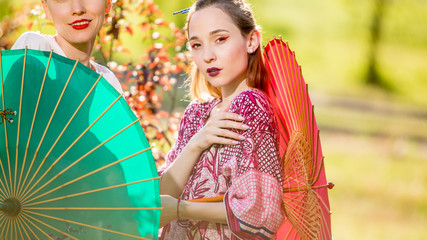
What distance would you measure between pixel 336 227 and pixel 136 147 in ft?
16.8

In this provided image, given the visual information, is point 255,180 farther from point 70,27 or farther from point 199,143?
point 70,27

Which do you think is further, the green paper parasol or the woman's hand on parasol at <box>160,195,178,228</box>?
the woman's hand on parasol at <box>160,195,178,228</box>

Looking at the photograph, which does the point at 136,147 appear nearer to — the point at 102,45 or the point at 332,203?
the point at 102,45

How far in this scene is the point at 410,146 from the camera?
9.21 metres

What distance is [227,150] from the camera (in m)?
2.07

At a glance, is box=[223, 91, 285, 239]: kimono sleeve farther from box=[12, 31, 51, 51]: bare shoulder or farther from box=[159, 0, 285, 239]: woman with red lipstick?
box=[12, 31, 51, 51]: bare shoulder

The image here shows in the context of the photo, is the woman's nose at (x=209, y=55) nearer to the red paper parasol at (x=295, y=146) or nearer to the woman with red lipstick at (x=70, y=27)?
Result: the red paper parasol at (x=295, y=146)

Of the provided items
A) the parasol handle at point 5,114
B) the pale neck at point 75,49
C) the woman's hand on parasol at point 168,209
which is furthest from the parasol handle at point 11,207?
the pale neck at point 75,49

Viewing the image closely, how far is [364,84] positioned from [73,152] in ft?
35.9

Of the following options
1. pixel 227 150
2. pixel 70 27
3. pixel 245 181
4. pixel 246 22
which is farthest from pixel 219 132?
pixel 70 27

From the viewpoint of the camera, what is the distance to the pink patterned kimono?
1.94 m

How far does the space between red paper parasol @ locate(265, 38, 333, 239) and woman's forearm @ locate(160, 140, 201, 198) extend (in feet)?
1.17

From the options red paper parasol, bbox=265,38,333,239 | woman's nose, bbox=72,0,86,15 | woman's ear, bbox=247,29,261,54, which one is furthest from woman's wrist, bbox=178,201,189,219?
woman's nose, bbox=72,0,86,15

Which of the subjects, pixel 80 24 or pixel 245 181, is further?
pixel 80 24
